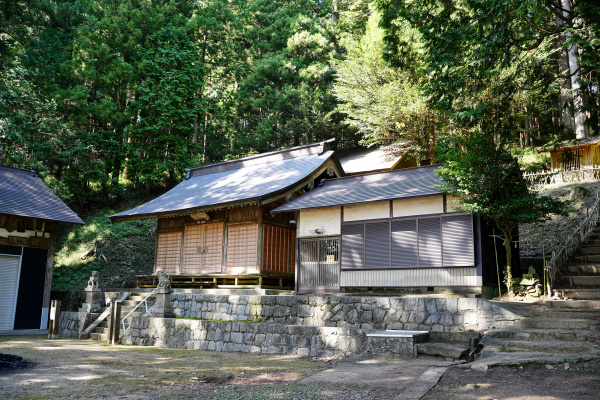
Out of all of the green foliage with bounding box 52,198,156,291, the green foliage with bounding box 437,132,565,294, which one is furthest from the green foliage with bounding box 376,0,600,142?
the green foliage with bounding box 52,198,156,291

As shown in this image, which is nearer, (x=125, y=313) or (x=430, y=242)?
(x=430, y=242)

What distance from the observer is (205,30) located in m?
32.0

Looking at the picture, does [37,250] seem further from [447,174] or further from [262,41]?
[262,41]

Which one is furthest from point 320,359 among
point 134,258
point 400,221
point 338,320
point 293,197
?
point 134,258

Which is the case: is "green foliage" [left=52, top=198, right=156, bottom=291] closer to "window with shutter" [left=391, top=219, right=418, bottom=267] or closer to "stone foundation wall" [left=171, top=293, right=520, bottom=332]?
"stone foundation wall" [left=171, top=293, right=520, bottom=332]

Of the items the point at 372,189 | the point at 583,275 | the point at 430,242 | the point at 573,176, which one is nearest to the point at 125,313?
the point at 372,189

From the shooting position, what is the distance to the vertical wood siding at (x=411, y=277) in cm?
1191

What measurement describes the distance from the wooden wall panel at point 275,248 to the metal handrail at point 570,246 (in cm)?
849

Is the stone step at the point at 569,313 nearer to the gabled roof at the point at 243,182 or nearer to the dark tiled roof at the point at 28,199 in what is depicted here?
the gabled roof at the point at 243,182

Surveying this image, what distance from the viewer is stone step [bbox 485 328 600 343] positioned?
846 centimetres

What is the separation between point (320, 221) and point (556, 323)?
289 inches

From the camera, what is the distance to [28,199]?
1750cm

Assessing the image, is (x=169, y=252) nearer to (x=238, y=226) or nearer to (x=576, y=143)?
(x=238, y=226)

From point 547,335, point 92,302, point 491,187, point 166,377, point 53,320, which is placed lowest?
point 166,377
